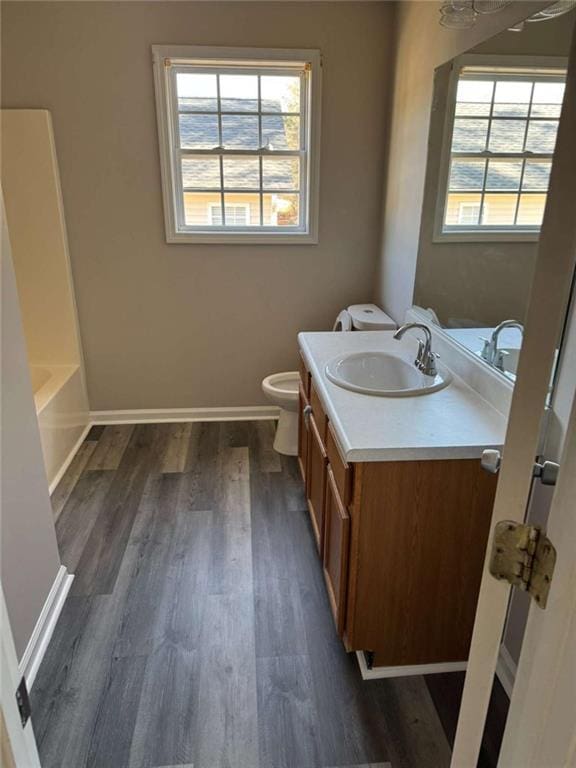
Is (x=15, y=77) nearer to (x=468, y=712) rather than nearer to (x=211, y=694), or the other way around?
(x=211, y=694)

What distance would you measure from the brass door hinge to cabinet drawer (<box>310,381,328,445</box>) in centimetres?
126

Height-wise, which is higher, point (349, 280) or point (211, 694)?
point (349, 280)

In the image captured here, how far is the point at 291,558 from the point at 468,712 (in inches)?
61.3

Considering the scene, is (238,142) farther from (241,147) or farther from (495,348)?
(495,348)

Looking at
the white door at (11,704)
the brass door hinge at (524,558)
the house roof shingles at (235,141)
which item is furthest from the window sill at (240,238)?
the brass door hinge at (524,558)

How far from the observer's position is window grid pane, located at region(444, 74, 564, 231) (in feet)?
5.21

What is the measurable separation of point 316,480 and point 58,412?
1.67m

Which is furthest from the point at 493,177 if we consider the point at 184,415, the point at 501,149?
the point at 184,415

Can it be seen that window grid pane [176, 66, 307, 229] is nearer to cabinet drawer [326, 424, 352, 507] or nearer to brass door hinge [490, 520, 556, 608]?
cabinet drawer [326, 424, 352, 507]

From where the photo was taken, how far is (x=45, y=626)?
1.92m

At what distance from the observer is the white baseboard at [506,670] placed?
169cm

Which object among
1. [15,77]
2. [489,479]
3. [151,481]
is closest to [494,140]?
[489,479]

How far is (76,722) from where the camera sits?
1624 millimetres

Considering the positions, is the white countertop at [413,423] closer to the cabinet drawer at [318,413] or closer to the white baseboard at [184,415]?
the cabinet drawer at [318,413]
